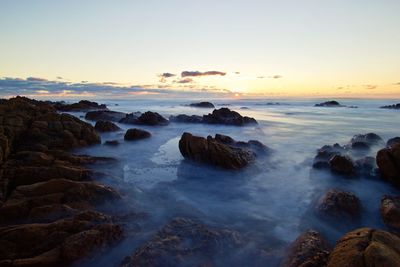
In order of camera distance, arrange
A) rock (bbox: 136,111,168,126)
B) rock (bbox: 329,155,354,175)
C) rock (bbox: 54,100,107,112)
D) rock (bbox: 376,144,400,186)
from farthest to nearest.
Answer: rock (bbox: 54,100,107,112)
rock (bbox: 136,111,168,126)
rock (bbox: 329,155,354,175)
rock (bbox: 376,144,400,186)

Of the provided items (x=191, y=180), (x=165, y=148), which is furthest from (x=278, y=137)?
(x=191, y=180)

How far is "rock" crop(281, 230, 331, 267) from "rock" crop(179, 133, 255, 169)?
15.4 feet

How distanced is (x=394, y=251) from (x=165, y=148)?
34.1 ft

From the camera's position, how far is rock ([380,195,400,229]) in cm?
569

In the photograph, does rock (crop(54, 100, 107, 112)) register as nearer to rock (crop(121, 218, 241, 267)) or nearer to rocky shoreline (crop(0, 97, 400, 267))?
rocky shoreline (crop(0, 97, 400, 267))

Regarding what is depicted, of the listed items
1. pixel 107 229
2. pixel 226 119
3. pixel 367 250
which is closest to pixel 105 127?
pixel 226 119

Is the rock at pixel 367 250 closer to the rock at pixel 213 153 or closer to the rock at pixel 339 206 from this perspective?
the rock at pixel 339 206

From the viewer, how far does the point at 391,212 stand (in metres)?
5.86

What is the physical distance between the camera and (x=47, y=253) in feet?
13.9

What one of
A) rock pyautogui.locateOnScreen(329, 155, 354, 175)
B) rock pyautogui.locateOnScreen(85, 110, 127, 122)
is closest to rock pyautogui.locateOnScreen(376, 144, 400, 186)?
rock pyautogui.locateOnScreen(329, 155, 354, 175)

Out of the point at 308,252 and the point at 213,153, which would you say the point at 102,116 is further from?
the point at 308,252

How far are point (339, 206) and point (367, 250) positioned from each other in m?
3.08

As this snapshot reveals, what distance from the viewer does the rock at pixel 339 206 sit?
623 cm

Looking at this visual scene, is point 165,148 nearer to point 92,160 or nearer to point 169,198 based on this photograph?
point 92,160
